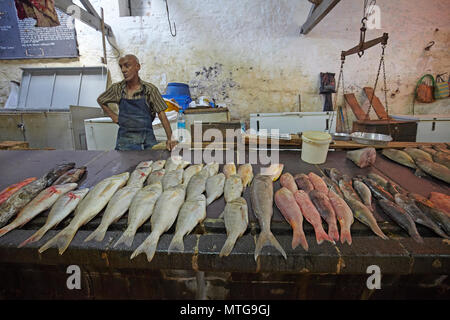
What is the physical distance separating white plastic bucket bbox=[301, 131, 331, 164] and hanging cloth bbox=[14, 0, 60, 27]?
545cm

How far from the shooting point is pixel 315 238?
1247 mm

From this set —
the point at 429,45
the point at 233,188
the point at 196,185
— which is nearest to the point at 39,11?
the point at 196,185

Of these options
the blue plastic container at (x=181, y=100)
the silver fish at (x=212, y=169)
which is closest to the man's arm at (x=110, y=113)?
the blue plastic container at (x=181, y=100)

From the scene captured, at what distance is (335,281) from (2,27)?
1057 centimetres

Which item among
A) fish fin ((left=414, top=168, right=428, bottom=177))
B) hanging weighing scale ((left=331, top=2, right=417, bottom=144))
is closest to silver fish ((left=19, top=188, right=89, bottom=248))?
fish fin ((left=414, top=168, right=428, bottom=177))

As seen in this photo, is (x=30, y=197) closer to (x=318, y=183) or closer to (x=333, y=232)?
(x=333, y=232)

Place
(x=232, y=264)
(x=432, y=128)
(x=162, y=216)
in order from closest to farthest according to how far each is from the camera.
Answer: (x=232, y=264), (x=162, y=216), (x=432, y=128)

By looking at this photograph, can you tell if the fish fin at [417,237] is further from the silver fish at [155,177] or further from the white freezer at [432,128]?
the white freezer at [432,128]

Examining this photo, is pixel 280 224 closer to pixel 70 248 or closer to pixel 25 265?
pixel 70 248

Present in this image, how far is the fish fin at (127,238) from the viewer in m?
1.20

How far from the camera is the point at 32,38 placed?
6.61 metres

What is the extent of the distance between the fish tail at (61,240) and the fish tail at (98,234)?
0.09 metres

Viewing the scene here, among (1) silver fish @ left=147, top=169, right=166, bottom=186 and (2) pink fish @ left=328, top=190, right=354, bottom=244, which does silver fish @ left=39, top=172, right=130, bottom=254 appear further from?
(2) pink fish @ left=328, top=190, right=354, bottom=244

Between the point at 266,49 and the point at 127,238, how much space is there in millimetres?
6785
